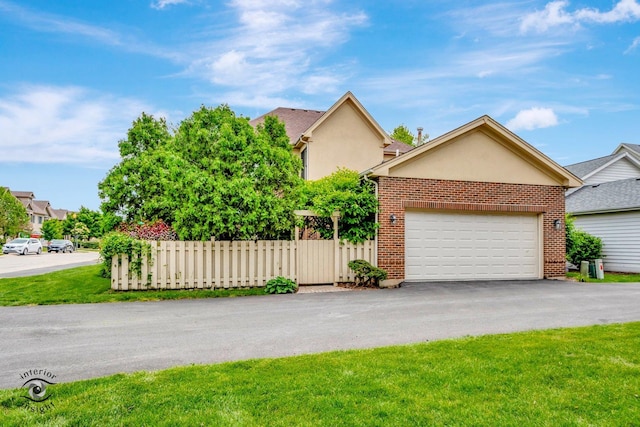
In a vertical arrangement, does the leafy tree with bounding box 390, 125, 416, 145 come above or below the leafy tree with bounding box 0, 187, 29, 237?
above

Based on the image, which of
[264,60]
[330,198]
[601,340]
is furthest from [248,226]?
[264,60]

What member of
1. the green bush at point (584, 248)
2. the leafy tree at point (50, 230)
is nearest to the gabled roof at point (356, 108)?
the green bush at point (584, 248)

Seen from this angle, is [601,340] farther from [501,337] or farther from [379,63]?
[379,63]

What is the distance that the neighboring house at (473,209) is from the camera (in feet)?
40.6

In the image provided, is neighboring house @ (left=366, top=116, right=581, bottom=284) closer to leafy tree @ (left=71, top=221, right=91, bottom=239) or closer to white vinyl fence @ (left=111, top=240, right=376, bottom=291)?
white vinyl fence @ (left=111, top=240, right=376, bottom=291)

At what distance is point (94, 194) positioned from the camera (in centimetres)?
1752

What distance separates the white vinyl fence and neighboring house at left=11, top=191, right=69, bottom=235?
63.5m

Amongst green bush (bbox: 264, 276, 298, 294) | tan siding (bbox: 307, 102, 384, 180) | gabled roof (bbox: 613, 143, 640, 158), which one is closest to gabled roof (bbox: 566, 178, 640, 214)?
gabled roof (bbox: 613, 143, 640, 158)

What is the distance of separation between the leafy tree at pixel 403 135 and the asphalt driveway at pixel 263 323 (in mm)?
28236

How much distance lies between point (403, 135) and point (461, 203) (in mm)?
26565

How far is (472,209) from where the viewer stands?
1290 cm

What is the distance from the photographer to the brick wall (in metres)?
12.3

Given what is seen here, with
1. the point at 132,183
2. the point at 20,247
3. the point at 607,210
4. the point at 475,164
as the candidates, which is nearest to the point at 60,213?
the point at 20,247

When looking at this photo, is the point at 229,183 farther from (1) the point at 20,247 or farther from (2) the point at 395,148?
(1) the point at 20,247
